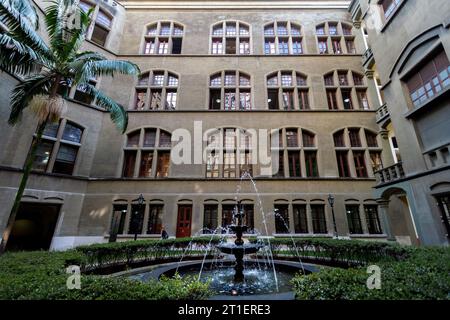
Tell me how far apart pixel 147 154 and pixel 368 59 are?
2185 cm

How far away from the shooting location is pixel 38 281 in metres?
3.64

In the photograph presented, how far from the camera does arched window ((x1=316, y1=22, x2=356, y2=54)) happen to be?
22000 mm

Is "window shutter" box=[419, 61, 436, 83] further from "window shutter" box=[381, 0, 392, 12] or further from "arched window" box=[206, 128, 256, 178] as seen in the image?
"arched window" box=[206, 128, 256, 178]

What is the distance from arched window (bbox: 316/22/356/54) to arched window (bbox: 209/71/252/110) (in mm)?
9053

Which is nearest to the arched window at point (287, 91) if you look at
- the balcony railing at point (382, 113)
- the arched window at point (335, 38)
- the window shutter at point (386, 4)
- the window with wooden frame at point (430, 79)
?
the arched window at point (335, 38)

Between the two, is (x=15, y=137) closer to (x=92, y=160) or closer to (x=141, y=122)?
(x=92, y=160)

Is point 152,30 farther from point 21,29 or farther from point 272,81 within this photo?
point 21,29

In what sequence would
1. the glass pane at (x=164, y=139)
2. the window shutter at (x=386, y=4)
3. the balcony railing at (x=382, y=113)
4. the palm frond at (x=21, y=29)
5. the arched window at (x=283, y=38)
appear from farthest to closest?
the arched window at (x=283, y=38), the glass pane at (x=164, y=139), the balcony railing at (x=382, y=113), the window shutter at (x=386, y=4), the palm frond at (x=21, y=29)

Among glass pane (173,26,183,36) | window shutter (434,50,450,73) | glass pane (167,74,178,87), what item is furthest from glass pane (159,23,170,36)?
window shutter (434,50,450,73)

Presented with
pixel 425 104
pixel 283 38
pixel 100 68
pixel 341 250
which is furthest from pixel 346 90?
pixel 100 68

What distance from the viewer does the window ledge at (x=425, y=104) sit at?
9.60 m

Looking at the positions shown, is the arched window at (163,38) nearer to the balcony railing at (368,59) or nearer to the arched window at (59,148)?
the arched window at (59,148)

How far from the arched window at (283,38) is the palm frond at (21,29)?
63.1ft

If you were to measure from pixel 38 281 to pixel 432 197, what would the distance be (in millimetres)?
14849
